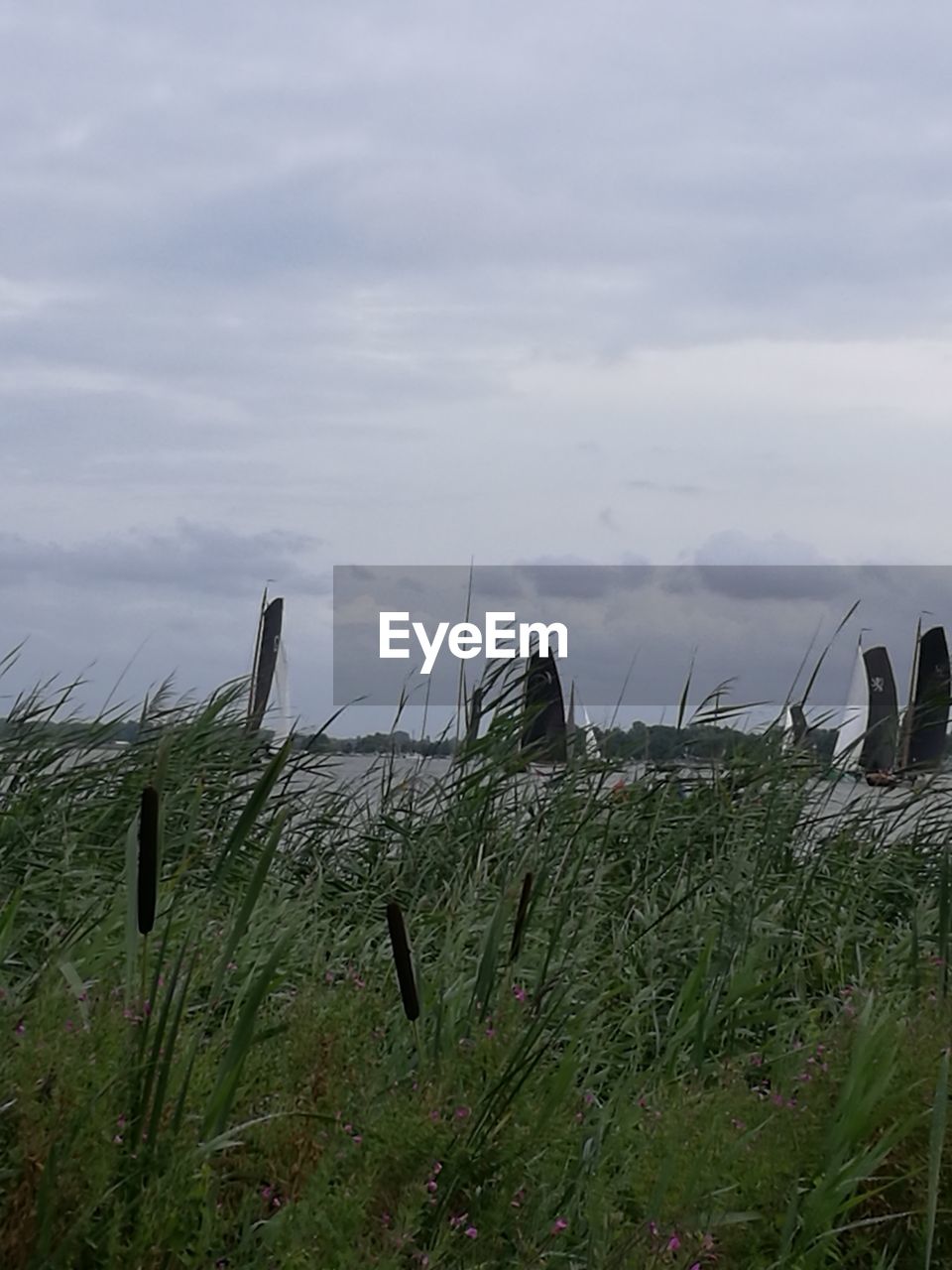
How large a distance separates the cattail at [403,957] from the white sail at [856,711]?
5.02m

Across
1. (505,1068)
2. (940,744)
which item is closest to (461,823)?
(940,744)

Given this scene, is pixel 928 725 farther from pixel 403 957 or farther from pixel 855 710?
pixel 403 957

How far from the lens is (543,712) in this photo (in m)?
7.24

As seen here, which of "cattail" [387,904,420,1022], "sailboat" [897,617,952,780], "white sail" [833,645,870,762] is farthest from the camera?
"sailboat" [897,617,952,780]

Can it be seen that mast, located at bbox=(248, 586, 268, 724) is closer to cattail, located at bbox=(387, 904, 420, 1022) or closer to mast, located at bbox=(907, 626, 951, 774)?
mast, located at bbox=(907, 626, 951, 774)

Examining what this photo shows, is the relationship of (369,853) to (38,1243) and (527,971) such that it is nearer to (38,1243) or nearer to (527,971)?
(527,971)

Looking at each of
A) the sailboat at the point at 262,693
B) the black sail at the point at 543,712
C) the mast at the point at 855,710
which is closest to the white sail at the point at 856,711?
the mast at the point at 855,710

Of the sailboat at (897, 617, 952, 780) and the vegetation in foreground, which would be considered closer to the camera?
the vegetation in foreground

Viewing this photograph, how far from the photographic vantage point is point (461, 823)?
6469 mm

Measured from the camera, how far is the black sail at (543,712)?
6.96m

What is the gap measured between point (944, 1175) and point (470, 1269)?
1418 millimetres

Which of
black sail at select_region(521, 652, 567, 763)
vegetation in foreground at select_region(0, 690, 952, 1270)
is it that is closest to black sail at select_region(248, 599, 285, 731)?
vegetation in foreground at select_region(0, 690, 952, 1270)

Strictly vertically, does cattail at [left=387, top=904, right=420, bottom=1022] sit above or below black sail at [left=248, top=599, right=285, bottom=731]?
below

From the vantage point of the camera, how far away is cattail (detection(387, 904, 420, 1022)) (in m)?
2.32
